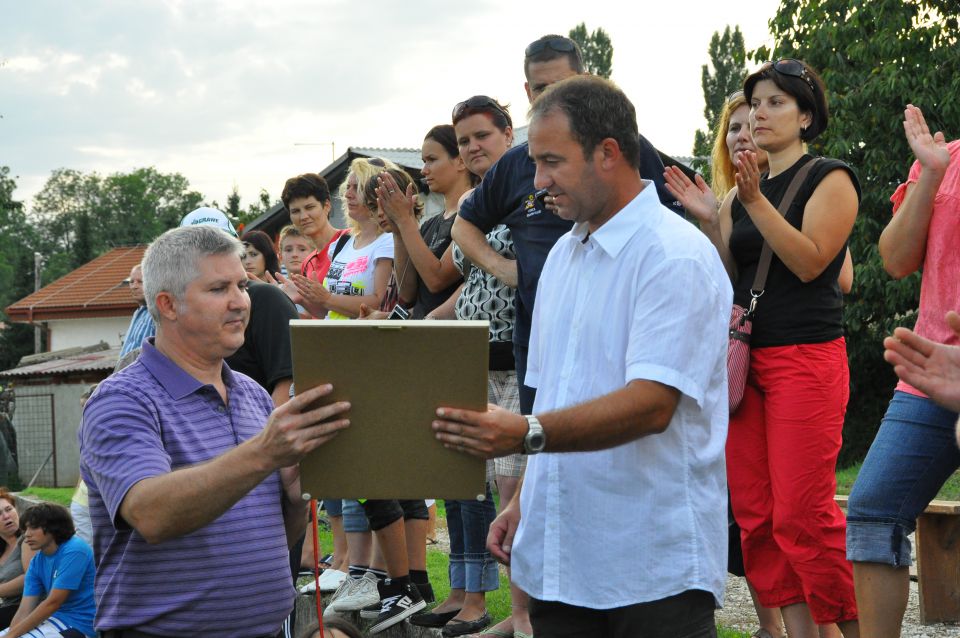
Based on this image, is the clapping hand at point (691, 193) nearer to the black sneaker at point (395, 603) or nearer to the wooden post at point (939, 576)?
the wooden post at point (939, 576)

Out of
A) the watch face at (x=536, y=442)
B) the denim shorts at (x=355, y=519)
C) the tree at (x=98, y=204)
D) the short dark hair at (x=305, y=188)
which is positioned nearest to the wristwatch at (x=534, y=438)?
the watch face at (x=536, y=442)

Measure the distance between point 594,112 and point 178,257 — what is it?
4.63 feet

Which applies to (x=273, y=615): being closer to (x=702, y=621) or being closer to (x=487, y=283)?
(x=702, y=621)

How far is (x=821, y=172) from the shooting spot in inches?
169

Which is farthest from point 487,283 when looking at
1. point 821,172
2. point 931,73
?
point 931,73

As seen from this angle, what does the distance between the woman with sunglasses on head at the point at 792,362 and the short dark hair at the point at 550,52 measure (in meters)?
0.90

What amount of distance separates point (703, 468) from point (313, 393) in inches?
41.3

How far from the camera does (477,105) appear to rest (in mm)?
5535

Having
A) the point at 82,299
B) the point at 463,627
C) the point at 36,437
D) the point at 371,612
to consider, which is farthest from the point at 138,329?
the point at 82,299

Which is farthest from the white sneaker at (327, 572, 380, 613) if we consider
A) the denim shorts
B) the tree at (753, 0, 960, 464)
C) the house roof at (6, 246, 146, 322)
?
the house roof at (6, 246, 146, 322)

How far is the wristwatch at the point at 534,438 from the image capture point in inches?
108

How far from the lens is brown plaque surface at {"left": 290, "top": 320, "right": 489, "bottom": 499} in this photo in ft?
8.69

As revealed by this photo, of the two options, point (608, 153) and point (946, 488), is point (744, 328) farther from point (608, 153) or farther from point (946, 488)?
point (946, 488)

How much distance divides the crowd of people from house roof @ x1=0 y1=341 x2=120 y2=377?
104ft
